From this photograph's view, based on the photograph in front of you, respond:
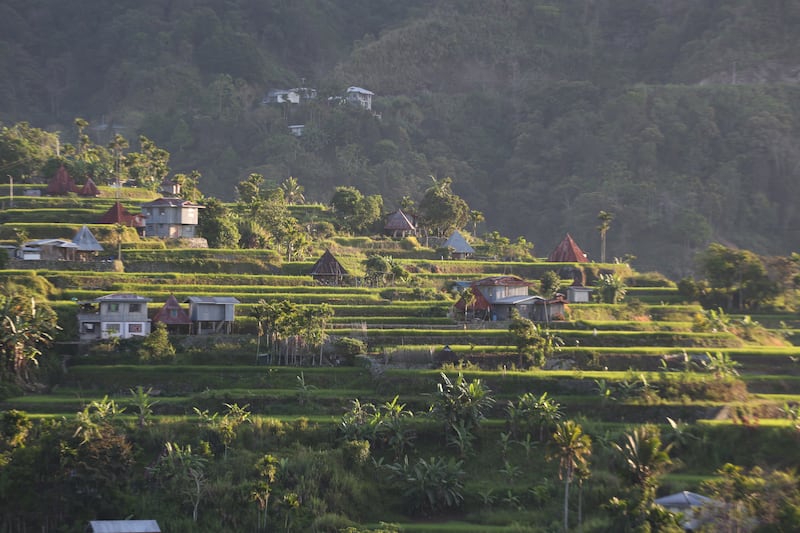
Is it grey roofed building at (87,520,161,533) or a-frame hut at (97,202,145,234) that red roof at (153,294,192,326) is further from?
grey roofed building at (87,520,161,533)

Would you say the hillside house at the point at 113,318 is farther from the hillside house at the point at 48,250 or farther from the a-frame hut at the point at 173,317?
the hillside house at the point at 48,250

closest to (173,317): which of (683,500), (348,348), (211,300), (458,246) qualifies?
(211,300)

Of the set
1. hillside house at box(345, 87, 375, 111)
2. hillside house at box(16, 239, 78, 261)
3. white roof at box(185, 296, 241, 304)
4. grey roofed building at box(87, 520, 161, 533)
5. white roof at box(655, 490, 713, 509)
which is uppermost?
hillside house at box(345, 87, 375, 111)

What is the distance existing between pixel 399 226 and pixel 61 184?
22.2 m

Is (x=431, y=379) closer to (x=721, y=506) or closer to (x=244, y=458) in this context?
(x=244, y=458)

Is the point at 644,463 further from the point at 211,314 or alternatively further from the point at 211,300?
the point at 211,300

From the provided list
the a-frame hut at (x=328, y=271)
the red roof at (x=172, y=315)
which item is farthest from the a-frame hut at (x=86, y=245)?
the a-frame hut at (x=328, y=271)

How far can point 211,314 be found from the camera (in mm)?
49281

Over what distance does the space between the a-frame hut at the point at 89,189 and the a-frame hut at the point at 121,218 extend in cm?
641

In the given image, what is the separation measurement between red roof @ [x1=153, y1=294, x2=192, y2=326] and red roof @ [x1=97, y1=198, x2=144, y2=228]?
45.6 feet

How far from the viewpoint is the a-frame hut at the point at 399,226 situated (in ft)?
238

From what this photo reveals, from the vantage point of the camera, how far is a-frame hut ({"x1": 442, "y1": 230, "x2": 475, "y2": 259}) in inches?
2724

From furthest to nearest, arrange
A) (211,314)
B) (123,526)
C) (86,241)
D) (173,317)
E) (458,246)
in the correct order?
(458,246), (86,241), (211,314), (173,317), (123,526)

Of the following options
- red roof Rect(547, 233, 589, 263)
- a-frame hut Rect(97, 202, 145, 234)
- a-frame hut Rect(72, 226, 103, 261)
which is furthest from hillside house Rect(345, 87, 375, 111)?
a-frame hut Rect(72, 226, 103, 261)
